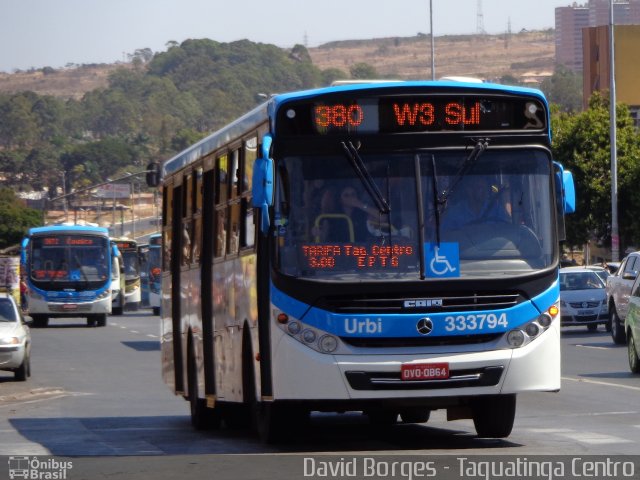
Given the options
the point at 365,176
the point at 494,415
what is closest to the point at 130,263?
the point at 494,415

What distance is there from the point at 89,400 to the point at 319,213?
9861mm

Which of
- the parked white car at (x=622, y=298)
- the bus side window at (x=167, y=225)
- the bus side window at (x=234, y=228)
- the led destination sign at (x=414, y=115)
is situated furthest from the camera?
the parked white car at (x=622, y=298)

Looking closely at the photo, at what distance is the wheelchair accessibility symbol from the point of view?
12.1 metres

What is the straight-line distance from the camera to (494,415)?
13.3 meters

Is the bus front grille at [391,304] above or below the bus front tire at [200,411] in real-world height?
above

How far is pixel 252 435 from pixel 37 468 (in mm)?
3429

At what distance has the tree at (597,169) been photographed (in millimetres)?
60781

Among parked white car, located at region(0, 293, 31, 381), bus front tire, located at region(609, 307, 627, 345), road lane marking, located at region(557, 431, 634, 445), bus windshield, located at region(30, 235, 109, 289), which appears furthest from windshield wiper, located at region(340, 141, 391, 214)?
bus windshield, located at region(30, 235, 109, 289)

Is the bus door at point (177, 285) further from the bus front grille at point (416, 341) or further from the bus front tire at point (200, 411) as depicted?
the bus front grille at point (416, 341)

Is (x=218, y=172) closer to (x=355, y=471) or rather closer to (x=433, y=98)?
(x=433, y=98)

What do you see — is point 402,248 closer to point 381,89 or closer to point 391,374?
point 391,374

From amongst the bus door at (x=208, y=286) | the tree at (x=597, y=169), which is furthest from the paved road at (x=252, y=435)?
the tree at (x=597, y=169)

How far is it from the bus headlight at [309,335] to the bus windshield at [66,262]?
125 feet

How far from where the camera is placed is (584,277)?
38.0 metres
